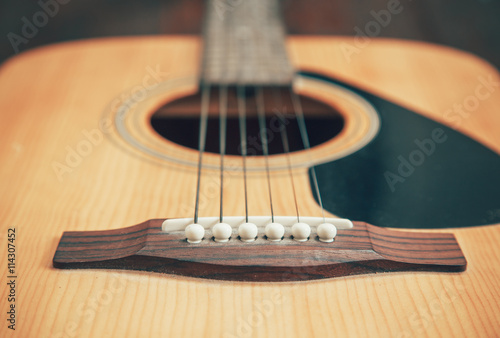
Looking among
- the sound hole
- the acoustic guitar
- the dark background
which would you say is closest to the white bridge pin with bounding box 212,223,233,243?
the acoustic guitar

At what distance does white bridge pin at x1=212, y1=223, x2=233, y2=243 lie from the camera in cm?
46

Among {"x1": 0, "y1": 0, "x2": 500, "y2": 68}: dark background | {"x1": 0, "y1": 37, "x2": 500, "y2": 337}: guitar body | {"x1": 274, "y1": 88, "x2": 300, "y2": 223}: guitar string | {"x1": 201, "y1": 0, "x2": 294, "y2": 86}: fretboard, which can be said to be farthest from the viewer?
{"x1": 0, "y1": 0, "x2": 500, "y2": 68}: dark background

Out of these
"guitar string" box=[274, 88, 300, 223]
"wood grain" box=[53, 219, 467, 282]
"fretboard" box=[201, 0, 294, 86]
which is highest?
"fretboard" box=[201, 0, 294, 86]

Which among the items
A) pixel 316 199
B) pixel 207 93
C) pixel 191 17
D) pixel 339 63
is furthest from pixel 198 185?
pixel 191 17

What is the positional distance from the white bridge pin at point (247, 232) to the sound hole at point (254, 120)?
0.36 meters

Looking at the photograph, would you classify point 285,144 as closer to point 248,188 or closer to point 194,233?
point 248,188

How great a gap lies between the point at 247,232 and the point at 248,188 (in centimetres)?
13

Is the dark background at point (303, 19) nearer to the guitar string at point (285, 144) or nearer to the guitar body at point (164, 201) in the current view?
the guitar body at point (164, 201)

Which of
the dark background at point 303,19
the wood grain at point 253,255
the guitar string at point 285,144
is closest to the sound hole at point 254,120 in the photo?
the guitar string at point 285,144

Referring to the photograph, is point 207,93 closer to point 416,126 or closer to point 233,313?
point 416,126

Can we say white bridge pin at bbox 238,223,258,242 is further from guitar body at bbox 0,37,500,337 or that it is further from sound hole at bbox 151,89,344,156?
sound hole at bbox 151,89,344,156

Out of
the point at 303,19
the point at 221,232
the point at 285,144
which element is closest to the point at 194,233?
the point at 221,232

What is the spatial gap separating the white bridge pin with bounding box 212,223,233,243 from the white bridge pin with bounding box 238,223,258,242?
1 cm

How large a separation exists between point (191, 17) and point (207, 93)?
1.01 m
